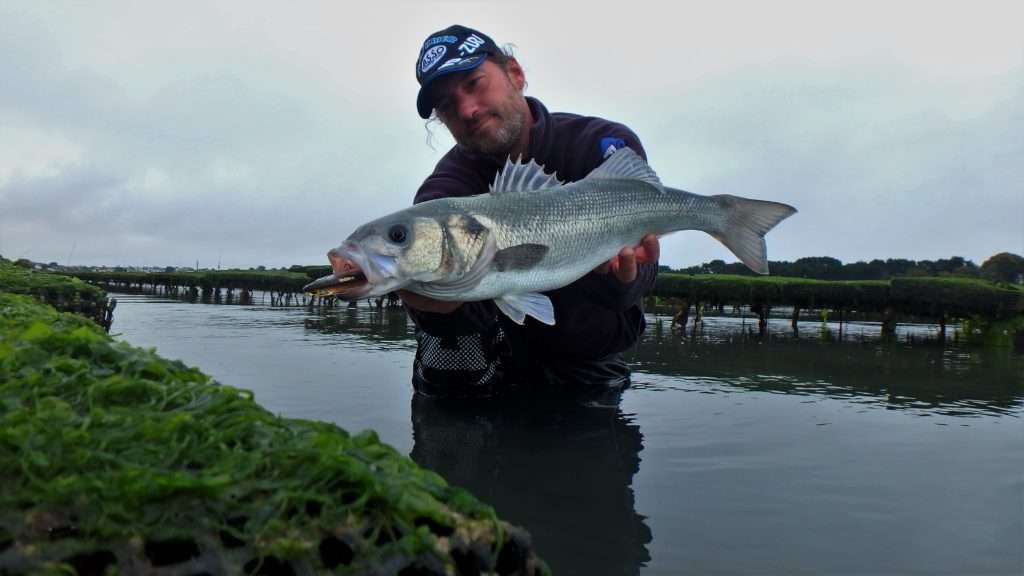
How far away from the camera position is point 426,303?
202 inches

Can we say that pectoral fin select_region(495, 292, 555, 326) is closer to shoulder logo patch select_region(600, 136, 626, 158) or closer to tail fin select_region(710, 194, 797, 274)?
tail fin select_region(710, 194, 797, 274)

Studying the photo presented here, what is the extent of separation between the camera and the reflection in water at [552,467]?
11.8 ft

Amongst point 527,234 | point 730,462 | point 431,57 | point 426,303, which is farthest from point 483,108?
point 730,462

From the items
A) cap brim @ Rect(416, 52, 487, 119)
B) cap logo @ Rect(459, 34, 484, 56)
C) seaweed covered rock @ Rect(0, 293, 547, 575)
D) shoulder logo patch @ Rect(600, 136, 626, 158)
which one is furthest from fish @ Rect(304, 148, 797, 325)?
seaweed covered rock @ Rect(0, 293, 547, 575)

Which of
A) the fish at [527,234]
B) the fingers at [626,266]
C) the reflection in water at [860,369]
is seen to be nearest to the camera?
the fish at [527,234]

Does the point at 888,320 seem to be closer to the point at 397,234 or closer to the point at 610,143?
the point at 610,143

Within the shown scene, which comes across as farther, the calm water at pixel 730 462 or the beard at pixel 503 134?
the beard at pixel 503 134

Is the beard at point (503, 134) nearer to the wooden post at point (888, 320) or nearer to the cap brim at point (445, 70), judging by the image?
the cap brim at point (445, 70)

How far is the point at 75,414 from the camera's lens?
179 centimetres

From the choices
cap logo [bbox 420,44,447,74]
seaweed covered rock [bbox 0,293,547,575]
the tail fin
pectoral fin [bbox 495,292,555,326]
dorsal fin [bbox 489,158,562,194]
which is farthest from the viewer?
cap logo [bbox 420,44,447,74]

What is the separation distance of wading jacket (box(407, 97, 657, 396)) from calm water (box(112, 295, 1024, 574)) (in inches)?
21.7

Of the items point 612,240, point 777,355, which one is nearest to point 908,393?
point 777,355

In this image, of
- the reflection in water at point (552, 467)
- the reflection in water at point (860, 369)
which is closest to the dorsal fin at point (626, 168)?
the reflection in water at point (552, 467)

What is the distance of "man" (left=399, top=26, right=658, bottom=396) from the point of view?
18.5 feet
